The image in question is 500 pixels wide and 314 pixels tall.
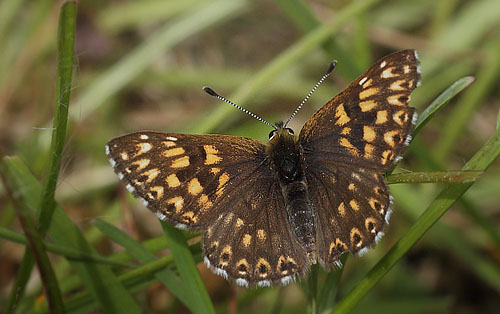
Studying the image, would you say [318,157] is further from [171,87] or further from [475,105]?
[171,87]

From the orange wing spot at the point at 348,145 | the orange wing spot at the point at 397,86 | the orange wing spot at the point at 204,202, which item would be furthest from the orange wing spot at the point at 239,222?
the orange wing spot at the point at 397,86

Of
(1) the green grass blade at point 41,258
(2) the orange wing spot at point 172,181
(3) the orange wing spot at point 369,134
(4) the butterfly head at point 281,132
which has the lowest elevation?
(1) the green grass blade at point 41,258

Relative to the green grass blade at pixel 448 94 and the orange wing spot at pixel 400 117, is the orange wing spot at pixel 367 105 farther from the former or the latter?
the green grass blade at pixel 448 94

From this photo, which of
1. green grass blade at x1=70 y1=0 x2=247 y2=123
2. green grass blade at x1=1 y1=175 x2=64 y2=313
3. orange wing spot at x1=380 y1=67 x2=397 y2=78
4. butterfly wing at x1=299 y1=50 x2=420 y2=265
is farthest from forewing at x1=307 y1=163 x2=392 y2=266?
green grass blade at x1=70 y1=0 x2=247 y2=123

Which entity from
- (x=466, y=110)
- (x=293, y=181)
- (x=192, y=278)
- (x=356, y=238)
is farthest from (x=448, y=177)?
(x=466, y=110)

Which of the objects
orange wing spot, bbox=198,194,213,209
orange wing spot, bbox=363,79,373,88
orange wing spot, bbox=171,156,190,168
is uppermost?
orange wing spot, bbox=363,79,373,88

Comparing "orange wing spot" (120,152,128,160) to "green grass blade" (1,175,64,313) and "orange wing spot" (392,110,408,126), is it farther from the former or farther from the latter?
"orange wing spot" (392,110,408,126)

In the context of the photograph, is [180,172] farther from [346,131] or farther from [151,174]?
[346,131]
